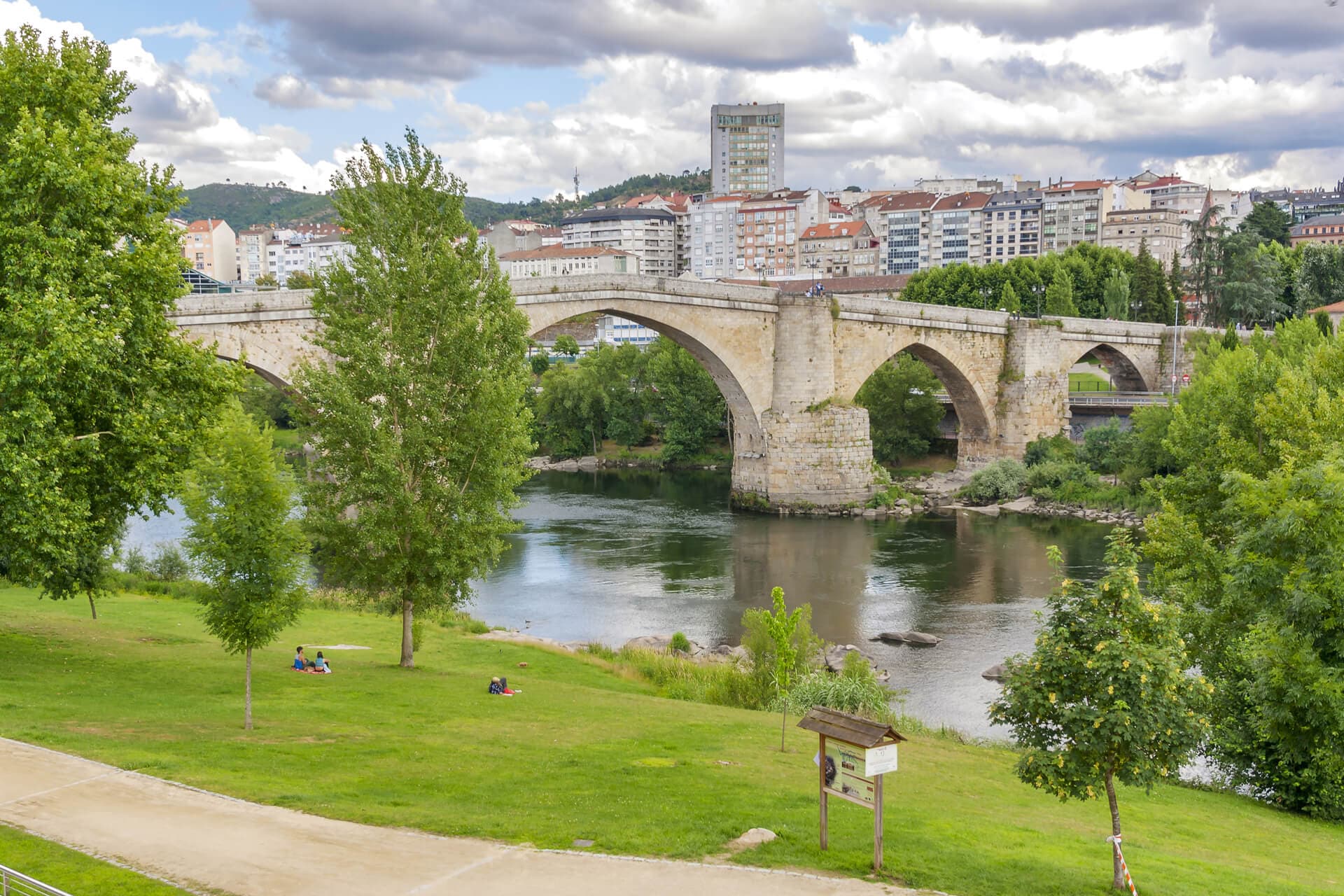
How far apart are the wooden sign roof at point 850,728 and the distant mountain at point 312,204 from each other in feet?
516

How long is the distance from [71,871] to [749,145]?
150 meters

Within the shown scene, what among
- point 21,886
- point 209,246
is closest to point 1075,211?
point 209,246

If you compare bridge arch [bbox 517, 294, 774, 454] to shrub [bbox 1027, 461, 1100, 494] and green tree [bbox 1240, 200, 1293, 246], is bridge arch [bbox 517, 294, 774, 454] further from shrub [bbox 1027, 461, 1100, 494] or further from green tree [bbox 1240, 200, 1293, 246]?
green tree [bbox 1240, 200, 1293, 246]

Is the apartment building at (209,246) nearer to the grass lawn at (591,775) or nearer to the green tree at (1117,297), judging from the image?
the green tree at (1117,297)

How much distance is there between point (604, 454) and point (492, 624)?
99.2ft

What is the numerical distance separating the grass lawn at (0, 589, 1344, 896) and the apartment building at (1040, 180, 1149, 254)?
308ft

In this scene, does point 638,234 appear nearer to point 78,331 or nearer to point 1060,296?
point 1060,296

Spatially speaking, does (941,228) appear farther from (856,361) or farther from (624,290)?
(624,290)

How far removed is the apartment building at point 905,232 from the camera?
102188 mm

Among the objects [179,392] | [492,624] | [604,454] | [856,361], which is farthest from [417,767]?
[604,454]

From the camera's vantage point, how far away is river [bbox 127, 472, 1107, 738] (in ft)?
74.1

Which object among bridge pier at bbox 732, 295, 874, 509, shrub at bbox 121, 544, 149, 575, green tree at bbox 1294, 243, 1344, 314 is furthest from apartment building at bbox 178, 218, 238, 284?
green tree at bbox 1294, 243, 1344, 314

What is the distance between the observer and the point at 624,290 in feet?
120

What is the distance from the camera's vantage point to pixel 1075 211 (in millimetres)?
101250
